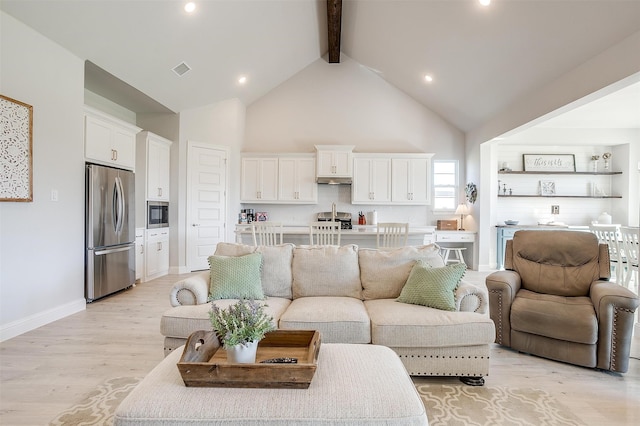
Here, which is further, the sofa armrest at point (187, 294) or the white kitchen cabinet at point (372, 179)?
the white kitchen cabinet at point (372, 179)

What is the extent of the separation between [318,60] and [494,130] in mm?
3780

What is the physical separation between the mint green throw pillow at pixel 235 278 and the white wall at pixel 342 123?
173 inches

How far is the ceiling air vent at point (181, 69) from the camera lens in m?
4.86

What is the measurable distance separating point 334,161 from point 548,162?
4.29 meters

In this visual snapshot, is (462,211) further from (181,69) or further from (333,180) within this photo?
(181,69)

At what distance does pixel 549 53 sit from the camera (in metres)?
3.80

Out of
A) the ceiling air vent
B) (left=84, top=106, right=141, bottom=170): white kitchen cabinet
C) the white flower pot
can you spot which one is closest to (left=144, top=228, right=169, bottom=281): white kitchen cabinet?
(left=84, top=106, right=141, bottom=170): white kitchen cabinet

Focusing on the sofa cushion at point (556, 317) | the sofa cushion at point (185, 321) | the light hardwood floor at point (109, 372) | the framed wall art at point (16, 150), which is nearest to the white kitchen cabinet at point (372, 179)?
the sofa cushion at point (556, 317)

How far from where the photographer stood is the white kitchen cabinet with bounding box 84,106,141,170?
13.3 ft

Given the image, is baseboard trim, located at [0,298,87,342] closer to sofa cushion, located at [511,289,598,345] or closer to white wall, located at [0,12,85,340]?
white wall, located at [0,12,85,340]

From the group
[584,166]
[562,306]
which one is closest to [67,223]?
[562,306]

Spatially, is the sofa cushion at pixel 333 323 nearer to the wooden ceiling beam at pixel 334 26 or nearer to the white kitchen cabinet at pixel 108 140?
the white kitchen cabinet at pixel 108 140

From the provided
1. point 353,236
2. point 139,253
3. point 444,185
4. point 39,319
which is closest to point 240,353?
point 39,319

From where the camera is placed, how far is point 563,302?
2654 mm
